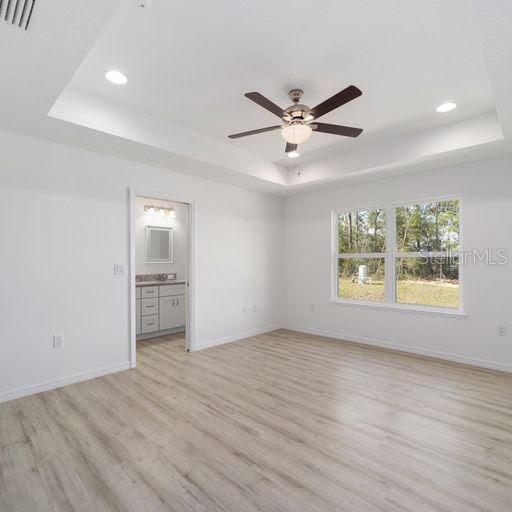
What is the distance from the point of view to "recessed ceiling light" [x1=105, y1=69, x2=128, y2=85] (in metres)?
2.56

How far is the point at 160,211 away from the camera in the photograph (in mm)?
5945

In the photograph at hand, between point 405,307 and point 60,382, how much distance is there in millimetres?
4356

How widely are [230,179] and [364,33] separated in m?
2.80

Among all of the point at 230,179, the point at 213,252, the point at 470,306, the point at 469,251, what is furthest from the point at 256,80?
the point at 470,306

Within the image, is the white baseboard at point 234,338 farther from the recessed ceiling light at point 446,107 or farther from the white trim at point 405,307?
the recessed ceiling light at point 446,107

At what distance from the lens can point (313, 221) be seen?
549 cm

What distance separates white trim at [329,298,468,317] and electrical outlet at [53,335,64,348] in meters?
3.81

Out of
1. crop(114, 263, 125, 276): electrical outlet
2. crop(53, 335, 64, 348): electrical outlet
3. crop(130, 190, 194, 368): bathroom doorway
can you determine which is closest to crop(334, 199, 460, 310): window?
crop(130, 190, 194, 368): bathroom doorway

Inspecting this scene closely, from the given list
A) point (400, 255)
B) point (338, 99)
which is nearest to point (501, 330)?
point (400, 255)

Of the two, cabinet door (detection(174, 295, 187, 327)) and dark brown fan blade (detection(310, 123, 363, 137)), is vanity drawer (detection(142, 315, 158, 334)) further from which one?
dark brown fan blade (detection(310, 123, 363, 137))

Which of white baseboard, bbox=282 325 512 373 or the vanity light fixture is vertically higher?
the vanity light fixture

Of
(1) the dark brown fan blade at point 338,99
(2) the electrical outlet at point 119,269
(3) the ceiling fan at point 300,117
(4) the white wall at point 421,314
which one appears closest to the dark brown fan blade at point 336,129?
(3) the ceiling fan at point 300,117

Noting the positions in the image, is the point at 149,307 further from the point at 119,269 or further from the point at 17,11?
the point at 17,11

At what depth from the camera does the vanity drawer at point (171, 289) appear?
17.6 feet
